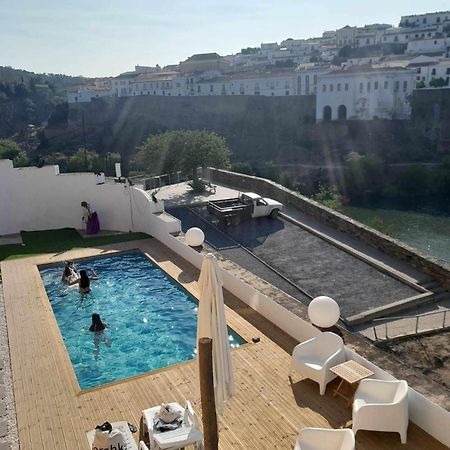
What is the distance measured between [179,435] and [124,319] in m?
5.93

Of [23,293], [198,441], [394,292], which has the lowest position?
[394,292]

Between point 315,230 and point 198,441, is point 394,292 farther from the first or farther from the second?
point 198,441

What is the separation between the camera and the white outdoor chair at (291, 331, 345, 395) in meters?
7.36

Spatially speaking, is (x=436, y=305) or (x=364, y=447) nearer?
(x=364, y=447)

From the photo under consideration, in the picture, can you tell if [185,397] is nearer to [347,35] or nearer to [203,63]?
[203,63]

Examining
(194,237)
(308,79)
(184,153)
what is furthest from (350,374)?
(308,79)

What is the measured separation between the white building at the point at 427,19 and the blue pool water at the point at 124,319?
387 feet

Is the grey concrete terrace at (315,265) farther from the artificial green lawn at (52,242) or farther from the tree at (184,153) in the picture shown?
the tree at (184,153)

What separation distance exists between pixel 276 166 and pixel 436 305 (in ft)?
177

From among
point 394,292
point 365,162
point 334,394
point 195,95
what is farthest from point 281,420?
point 195,95

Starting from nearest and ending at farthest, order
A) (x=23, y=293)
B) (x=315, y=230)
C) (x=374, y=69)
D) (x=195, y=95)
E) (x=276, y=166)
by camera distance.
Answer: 1. (x=23, y=293)
2. (x=315, y=230)
3. (x=276, y=166)
4. (x=374, y=69)
5. (x=195, y=95)

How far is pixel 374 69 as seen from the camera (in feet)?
232

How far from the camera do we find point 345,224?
695 inches

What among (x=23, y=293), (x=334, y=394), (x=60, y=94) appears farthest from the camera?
(x=60, y=94)
